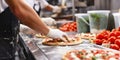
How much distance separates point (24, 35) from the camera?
3150 millimetres

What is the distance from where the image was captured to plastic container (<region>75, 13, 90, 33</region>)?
10.5ft

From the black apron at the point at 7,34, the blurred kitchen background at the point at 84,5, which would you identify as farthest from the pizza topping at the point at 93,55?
the blurred kitchen background at the point at 84,5

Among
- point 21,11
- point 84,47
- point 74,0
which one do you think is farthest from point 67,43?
point 74,0

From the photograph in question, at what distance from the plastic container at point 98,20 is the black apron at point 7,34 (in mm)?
937

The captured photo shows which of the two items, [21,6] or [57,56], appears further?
[21,6]

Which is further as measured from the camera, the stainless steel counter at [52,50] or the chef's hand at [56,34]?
the chef's hand at [56,34]

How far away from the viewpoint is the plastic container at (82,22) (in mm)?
3192

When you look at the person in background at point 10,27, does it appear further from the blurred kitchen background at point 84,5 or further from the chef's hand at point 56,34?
the blurred kitchen background at point 84,5

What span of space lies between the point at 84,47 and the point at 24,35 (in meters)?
0.95

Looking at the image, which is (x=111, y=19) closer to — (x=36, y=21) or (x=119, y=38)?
(x=119, y=38)

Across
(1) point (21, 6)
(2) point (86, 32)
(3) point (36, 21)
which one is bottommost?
(2) point (86, 32)

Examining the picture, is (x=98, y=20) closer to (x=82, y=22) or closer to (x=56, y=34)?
(x=82, y=22)

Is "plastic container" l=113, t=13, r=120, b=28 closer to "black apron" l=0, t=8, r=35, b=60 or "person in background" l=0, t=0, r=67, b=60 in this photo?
"person in background" l=0, t=0, r=67, b=60

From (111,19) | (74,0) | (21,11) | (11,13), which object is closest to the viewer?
(21,11)
